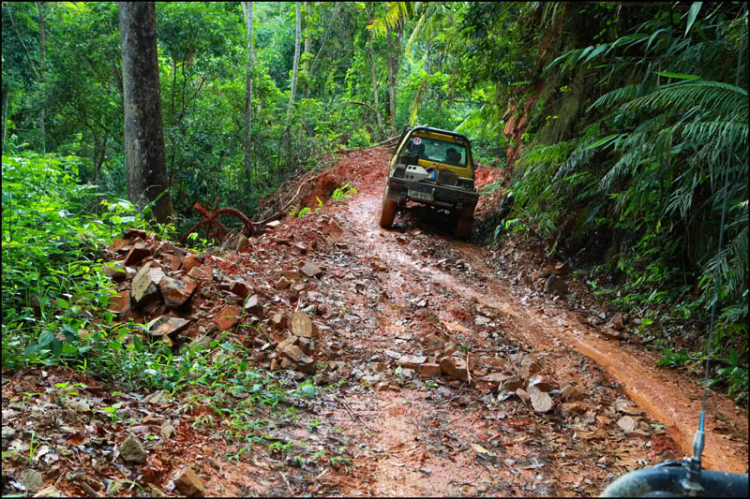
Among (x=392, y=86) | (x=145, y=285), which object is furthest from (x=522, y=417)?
(x=392, y=86)

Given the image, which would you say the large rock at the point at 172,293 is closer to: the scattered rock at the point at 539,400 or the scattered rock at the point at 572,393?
the scattered rock at the point at 539,400

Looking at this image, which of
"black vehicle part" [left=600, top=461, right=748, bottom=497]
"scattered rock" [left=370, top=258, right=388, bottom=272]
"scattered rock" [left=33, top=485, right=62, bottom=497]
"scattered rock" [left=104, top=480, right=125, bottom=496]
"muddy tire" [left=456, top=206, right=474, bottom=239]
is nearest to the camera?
"black vehicle part" [left=600, top=461, right=748, bottom=497]

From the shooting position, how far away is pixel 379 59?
2264 cm

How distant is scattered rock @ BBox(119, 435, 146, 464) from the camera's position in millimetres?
2975

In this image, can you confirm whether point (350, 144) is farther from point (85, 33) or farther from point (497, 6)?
point (497, 6)

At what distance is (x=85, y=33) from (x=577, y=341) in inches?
498

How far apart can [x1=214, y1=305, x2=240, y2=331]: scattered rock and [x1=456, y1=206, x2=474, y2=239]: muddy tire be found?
616 centimetres

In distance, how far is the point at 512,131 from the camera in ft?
34.1

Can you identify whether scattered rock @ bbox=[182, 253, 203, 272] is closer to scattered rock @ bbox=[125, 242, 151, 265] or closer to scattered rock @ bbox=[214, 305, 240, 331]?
scattered rock @ bbox=[125, 242, 151, 265]

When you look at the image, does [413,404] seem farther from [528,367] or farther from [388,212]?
[388,212]

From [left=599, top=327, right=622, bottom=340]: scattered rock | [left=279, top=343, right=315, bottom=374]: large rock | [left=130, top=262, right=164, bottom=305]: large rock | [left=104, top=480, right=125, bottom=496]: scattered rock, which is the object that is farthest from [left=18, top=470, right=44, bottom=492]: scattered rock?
[left=599, top=327, right=622, bottom=340]: scattered rock

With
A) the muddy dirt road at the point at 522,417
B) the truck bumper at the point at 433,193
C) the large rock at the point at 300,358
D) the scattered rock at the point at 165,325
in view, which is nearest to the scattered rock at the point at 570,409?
the muddy dirt road at the point at 522,417

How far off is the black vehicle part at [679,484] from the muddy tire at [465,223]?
322 inches

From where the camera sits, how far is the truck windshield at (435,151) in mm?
10828
